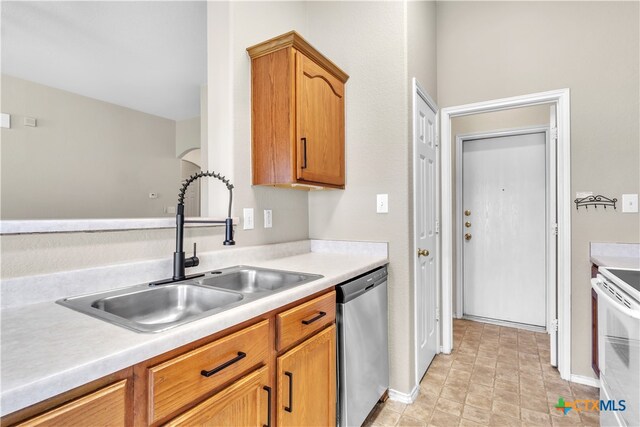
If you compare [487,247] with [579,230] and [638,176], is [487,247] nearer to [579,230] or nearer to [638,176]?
[579,230]

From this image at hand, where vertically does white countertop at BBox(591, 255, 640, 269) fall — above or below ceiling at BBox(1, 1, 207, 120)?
below

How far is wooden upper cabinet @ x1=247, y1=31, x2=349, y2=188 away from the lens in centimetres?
172

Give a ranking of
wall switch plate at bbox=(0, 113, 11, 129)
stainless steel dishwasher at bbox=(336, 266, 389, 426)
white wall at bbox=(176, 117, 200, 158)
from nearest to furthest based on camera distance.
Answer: stainless steel dishwasher at bbox=(336, 266, 389, 426) < wall switch plate at bbox=(0, 113, 11, 129) < white wall at bbox=(176, 117, 200, 158)

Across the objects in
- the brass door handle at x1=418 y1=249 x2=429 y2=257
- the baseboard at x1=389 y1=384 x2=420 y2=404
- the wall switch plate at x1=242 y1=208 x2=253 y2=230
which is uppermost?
the wall switch plate at x1=242 y1=208 x2=253 y2=230

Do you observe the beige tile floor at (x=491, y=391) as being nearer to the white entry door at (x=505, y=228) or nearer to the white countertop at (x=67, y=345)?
the white entry door at (x=505, y=228)

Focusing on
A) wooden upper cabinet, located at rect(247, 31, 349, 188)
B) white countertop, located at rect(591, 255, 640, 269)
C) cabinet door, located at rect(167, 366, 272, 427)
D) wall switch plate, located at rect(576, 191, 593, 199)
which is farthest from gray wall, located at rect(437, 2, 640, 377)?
cabinet door, located at rect(167, 366, 272, 427)

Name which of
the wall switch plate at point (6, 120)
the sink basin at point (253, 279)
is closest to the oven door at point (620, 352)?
the sink basin at point (253, 279)

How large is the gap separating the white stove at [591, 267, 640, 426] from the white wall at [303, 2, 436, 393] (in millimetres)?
923

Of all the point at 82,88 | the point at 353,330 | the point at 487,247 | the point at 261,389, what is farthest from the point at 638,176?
the point at 82,88

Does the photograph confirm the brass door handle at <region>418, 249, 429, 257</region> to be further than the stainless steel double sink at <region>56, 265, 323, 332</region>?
Yes

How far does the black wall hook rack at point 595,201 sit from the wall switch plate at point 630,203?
1.9 inches

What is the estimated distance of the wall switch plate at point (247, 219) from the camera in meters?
1.81

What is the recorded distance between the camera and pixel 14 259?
39.3 inches

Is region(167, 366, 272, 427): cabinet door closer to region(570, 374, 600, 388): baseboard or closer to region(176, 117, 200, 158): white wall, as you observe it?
region(570, 374, 600, 388): baseboard
